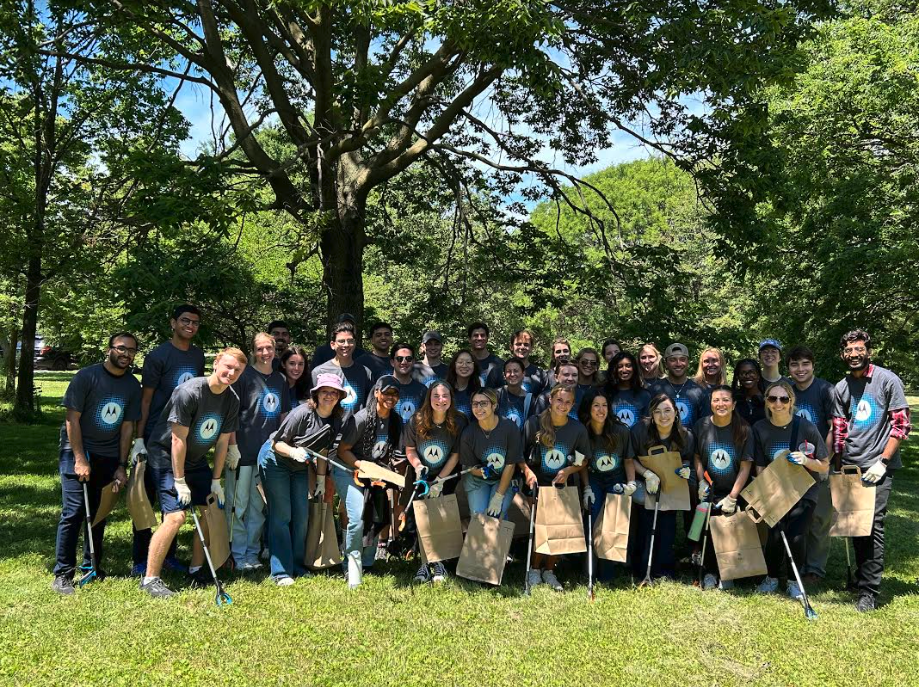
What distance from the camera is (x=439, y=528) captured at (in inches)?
212

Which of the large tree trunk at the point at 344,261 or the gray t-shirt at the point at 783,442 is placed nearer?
the gray t-shirt at the point at 783,442

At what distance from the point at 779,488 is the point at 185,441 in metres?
4.42

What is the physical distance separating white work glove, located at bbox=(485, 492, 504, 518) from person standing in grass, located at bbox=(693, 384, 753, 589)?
1606 mm

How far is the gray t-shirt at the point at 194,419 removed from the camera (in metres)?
4.85

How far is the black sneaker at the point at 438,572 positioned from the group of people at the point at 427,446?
2cm

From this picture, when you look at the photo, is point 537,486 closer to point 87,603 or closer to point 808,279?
point 87,603

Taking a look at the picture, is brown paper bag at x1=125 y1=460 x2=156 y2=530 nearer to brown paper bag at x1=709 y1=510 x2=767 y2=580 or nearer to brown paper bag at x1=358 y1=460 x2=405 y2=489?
brown paper bag at x1=358 y1=460 x2=405 y2=489

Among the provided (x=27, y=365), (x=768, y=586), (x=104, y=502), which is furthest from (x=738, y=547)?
(x=27, y=365)

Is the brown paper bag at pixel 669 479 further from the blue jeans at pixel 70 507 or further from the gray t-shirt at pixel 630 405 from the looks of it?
the blue jeans at pixel 70 507

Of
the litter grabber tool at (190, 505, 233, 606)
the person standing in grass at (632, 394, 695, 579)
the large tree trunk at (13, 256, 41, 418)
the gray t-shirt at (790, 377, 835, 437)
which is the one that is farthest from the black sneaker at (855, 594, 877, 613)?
the large tree trunk at (13, 256, 41, 418)

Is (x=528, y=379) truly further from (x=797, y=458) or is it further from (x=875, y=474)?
(x=875, y=474)

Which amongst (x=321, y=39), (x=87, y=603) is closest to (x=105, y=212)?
(x=321, y=39)

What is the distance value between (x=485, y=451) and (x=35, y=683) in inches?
127

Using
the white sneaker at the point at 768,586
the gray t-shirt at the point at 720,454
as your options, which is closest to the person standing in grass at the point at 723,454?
the gray t-shirt at the point at 720,454
